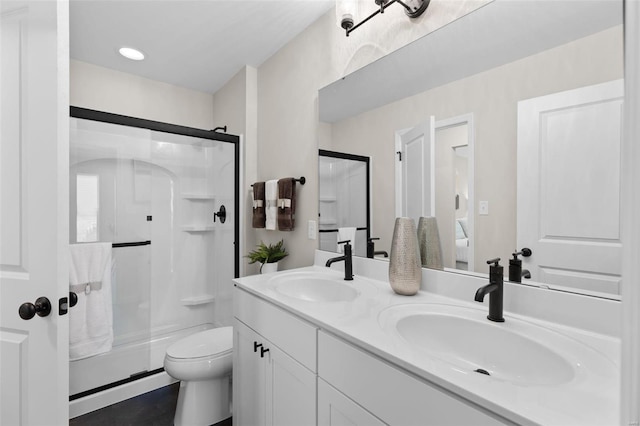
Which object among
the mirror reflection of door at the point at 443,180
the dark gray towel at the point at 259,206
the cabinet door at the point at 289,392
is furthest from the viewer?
the dark gray towel at the point at 259,206

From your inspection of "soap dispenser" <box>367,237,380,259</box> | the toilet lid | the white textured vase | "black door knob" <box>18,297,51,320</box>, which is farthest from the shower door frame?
the white textured vase

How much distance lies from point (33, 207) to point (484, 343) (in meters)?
1.51

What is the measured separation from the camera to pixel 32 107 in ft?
3.34

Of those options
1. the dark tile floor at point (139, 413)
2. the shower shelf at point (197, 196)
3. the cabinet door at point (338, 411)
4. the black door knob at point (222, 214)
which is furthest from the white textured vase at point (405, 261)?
the shower shelf at point (197, 196)

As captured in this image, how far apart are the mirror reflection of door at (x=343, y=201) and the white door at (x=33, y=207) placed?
3.79ft

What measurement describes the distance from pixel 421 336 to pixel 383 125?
0.93 m

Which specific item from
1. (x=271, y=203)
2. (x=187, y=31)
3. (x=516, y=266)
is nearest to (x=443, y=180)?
(x=516, y=266)

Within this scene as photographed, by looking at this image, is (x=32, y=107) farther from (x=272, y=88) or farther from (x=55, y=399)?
(x=272, y=88)

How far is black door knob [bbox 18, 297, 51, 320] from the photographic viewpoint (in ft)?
3.22

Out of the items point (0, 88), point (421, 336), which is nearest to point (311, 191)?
point (421, 336)

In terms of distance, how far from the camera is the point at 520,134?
990 millimetres

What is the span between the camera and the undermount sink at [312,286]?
1430 mm

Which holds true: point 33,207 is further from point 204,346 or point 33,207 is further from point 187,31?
point 187,31

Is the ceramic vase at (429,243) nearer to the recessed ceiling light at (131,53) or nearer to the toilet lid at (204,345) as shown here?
the toilet lid at (204,345)
